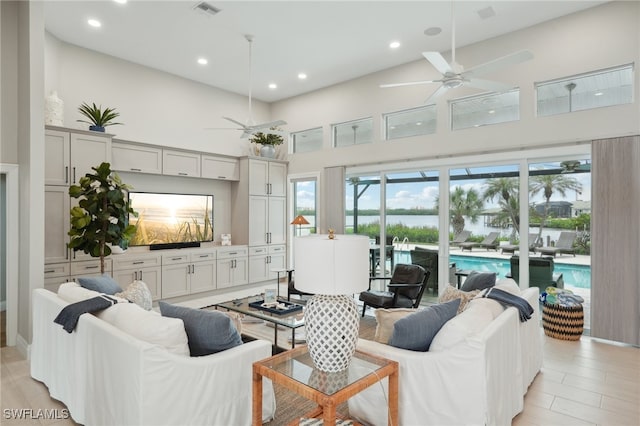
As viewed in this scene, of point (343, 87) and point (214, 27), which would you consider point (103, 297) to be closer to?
point (214, 27)

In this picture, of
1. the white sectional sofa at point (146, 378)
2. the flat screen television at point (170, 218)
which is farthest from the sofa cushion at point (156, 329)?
the flat screen television at point (170, 218)

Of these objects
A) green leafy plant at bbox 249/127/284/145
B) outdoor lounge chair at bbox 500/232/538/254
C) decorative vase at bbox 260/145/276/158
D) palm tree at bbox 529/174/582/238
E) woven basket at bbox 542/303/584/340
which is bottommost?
woven basket at bbox 542/303/584/340

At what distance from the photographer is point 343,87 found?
262 inches

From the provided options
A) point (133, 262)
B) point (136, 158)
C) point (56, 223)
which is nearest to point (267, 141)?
point (136, 158)

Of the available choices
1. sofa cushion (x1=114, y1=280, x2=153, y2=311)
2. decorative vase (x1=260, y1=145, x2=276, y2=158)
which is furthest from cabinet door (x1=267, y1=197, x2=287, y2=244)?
sofa cushion (x1=114, y1=280, x2=153, y2=311)

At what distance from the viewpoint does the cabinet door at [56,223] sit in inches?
175

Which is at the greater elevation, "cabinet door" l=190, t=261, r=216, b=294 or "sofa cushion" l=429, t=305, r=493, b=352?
"sofa cushion" l=429, t=305, r=493, b=352

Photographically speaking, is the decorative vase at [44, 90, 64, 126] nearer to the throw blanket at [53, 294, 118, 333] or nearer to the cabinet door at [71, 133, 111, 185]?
the cabinet door at [71, 133, 111, 185]

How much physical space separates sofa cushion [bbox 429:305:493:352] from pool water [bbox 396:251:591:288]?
2904mm

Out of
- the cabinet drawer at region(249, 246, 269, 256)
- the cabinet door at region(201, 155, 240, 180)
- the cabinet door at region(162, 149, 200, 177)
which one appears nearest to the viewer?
the cabinet door at region(162, 149, 200, 177)

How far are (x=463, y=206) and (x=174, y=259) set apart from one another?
178 inches

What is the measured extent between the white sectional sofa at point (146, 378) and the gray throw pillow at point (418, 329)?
866mm

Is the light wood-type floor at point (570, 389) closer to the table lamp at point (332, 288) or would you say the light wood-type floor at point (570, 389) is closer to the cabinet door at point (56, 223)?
the cabinet door at point (56, 223)

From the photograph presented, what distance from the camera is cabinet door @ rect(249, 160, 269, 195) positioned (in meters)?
6.78
